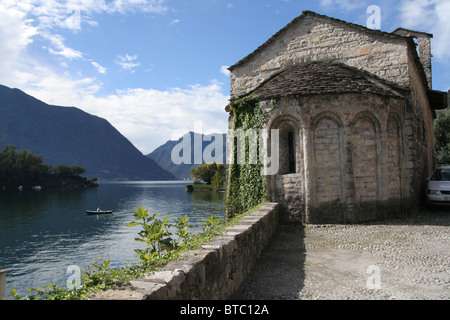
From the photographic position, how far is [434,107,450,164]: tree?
27297mm

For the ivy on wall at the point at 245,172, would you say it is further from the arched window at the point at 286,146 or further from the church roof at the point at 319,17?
the church roof at the point at 319,17

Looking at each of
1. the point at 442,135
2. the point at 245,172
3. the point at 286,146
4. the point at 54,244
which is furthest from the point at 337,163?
the point at 442,135

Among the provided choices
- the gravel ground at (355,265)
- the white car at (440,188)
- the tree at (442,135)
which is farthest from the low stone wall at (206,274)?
the tree at (442,135)

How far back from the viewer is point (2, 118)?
200 m

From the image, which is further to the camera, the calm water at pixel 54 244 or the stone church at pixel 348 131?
the calm water at pixel 54 244

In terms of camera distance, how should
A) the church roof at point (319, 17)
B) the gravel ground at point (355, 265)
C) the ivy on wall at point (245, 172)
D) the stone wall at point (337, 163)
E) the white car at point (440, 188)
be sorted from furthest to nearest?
the white car at point (440, 188), the church roof at point (319, 17), the ivy on wall at point (245, 172), the stone wall at point (337, 163), the gravel ground at point (355, 265)

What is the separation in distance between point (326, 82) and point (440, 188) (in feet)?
18.8

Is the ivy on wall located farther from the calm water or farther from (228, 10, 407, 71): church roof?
the calm water

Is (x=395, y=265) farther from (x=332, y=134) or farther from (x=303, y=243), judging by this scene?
(x=332, y=134)

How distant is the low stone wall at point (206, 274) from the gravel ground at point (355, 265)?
32 cm

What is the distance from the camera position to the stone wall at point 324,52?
Result: 10.8 metres

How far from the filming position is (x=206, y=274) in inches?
125

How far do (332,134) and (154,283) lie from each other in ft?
26.8

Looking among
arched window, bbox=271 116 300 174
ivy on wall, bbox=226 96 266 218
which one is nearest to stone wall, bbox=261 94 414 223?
arched window, bbox=271 116 300 174
